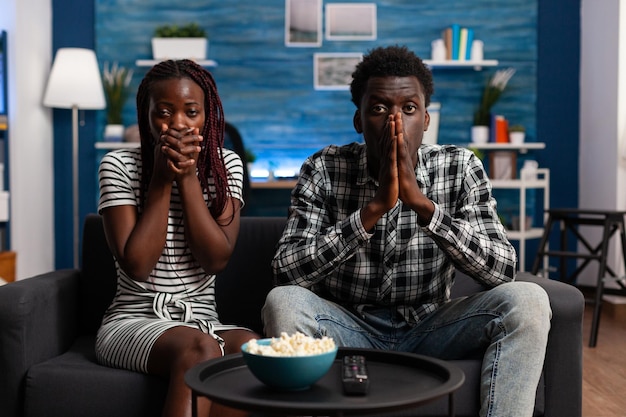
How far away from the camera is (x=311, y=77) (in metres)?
5.85

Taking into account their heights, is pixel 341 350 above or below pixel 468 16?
below

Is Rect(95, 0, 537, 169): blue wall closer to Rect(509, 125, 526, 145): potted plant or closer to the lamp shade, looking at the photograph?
Rect(509, 125, 526, 145): potted plant

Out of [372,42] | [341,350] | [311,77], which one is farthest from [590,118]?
[341,350]

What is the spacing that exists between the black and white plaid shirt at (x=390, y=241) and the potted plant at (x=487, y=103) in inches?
135

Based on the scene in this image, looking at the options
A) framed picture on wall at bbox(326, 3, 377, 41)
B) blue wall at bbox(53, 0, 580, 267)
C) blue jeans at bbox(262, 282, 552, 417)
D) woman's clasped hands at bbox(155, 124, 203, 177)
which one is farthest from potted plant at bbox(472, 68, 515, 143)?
woman's clasped hands at bbox(155, 124, 203, 177)

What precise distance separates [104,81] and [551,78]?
3.17 metres

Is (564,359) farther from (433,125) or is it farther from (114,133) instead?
(114,133)

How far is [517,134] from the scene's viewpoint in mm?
5543

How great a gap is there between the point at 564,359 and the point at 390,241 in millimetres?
520

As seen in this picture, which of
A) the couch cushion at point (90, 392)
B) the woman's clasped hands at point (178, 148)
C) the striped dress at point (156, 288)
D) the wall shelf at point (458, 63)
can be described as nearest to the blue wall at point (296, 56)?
the wall shelf at point (458, 63)

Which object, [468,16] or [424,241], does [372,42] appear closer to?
[468,16]

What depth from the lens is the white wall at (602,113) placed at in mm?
5082

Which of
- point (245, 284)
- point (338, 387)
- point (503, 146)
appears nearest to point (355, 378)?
point (338, 387)

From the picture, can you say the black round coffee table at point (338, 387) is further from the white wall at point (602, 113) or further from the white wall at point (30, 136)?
the white wall at point (30, 136)
